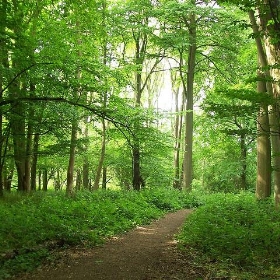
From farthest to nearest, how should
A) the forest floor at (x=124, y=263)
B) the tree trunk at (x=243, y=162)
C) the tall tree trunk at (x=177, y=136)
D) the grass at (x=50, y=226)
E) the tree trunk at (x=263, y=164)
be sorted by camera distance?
the tall tree trunk at (x=177, y=136)
the tree trunk at (x=243, y=162)
the tree trunk at (x=263, y=164)
the grass at (x=50, y=226)
the forest floor at (x=124, y=263)

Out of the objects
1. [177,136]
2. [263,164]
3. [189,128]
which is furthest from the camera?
[177,136]

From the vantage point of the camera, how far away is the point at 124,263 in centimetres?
593

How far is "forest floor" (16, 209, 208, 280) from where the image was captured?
522cm

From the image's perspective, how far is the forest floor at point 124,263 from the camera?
522 centimetres

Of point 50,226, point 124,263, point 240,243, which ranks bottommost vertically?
point 124,263

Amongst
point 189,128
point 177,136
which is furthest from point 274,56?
point 177,136

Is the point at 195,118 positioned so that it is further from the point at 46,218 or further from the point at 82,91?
the point at 46,218

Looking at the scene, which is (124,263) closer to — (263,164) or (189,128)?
(263,164)

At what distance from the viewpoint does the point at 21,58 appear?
25.5ft

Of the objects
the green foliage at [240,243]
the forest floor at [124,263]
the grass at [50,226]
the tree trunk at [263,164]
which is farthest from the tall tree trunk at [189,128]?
the forest floor at [124,263]

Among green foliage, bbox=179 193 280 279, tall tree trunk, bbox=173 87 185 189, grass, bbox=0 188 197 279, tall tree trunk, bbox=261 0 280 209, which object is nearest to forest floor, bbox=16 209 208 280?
grass, bbox=0 188 197 279

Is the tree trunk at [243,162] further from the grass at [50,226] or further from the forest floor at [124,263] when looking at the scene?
the forest floor at [124,263]

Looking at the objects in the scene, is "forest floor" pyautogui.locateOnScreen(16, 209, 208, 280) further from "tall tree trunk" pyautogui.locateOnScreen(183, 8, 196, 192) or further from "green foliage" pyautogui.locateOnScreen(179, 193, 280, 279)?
"tall tree trunk" pyautogui.locateOnScreen(183, 8, 196, 192)

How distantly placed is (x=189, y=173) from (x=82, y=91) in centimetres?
1184
